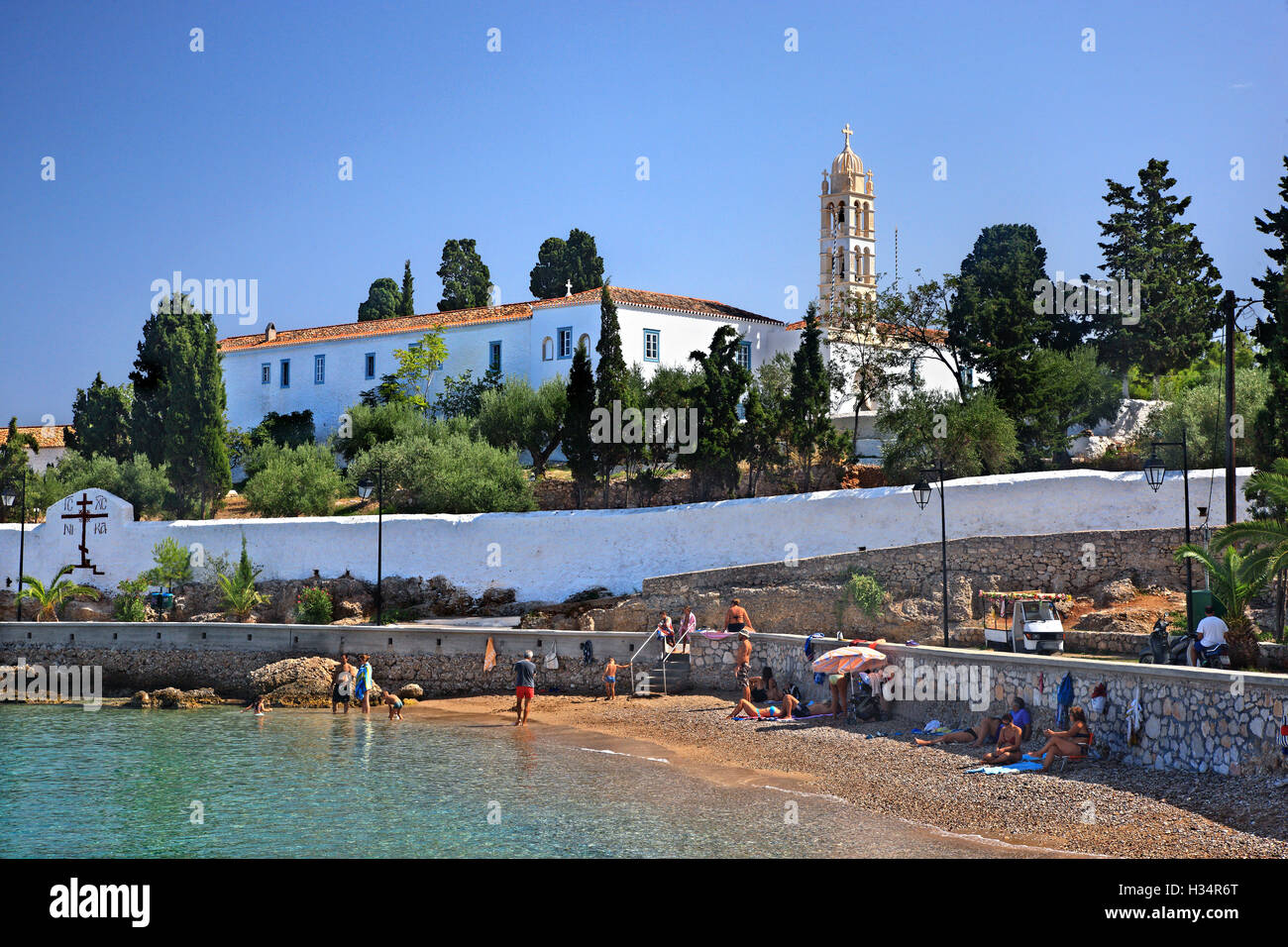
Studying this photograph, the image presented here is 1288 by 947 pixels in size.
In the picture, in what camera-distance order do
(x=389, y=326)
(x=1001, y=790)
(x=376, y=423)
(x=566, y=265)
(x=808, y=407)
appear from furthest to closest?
(x=566, y=265) → (x=389, y=326) → (x=376, y=423) → (x=808, y=407) → (x=1001, y=790)

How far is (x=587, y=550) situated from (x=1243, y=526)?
18.0 meters

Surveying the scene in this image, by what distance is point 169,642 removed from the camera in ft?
98.0

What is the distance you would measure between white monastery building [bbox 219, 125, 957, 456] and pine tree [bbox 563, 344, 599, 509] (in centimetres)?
872

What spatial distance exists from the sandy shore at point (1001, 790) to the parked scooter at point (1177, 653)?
2308mm

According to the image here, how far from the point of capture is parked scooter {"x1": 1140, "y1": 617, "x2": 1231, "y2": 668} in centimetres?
1555

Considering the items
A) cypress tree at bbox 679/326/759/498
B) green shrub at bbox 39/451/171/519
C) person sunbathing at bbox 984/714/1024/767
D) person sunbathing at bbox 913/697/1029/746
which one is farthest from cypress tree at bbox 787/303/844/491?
green shrub at bbox 39/451/171/519

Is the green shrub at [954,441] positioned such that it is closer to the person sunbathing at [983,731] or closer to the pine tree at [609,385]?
the pine tree at [609,385]

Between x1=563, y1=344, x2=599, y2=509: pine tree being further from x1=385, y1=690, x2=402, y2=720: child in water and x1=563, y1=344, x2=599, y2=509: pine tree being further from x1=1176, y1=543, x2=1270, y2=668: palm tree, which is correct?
x1=1176, y1=543, x2=1270, y2=668: palm tree

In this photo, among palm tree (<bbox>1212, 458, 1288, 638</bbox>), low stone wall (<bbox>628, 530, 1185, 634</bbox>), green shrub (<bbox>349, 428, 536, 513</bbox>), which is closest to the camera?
palm tree (<bbox>1212, 458, 1288, 638</bbox>)

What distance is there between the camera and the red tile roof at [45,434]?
58.6m

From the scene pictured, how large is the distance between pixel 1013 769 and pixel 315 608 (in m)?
20.3

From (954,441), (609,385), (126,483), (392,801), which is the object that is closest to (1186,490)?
(954,441)

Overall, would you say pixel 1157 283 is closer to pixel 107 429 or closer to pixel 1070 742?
pixel 1070 742

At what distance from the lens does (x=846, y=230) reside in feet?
182
